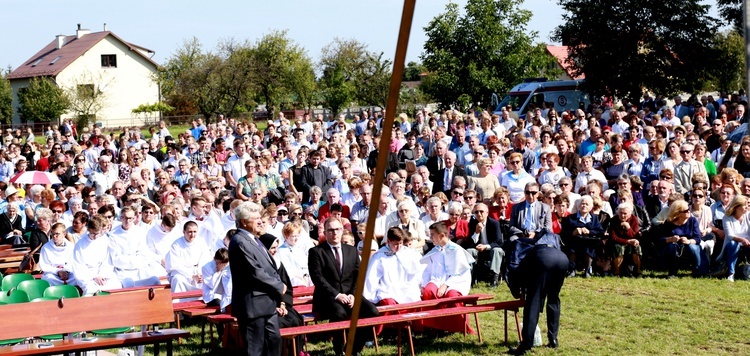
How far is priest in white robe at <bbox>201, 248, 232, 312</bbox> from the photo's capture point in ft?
35.0

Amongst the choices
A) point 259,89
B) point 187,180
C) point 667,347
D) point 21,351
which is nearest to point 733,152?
point 667,347

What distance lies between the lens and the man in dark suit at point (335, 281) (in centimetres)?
983

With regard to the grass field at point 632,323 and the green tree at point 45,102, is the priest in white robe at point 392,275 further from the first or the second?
the green tree at point 45,102

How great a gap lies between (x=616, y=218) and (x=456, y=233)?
6.90 ft

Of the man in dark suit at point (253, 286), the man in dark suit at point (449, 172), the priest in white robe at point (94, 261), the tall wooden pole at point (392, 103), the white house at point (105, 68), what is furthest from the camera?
the white house at point (105, 68)

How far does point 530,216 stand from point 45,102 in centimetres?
4897

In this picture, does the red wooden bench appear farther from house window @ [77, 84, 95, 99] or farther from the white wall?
the white wall

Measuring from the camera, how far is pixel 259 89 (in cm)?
5722

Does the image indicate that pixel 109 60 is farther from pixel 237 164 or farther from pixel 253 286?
pixel 253 286

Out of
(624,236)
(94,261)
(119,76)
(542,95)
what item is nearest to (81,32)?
(119,76)

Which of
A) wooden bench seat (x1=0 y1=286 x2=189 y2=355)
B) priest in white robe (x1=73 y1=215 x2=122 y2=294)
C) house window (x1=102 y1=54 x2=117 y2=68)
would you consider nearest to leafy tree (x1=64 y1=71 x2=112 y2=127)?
house window (x1=102 y1=54 x2=117 y2=68)

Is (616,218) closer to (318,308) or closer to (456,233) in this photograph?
(456,233)

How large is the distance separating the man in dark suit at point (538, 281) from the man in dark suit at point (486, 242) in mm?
3401

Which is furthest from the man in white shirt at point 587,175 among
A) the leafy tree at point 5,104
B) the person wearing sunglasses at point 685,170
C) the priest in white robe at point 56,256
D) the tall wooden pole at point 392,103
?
the leafy tree at point 5,104
